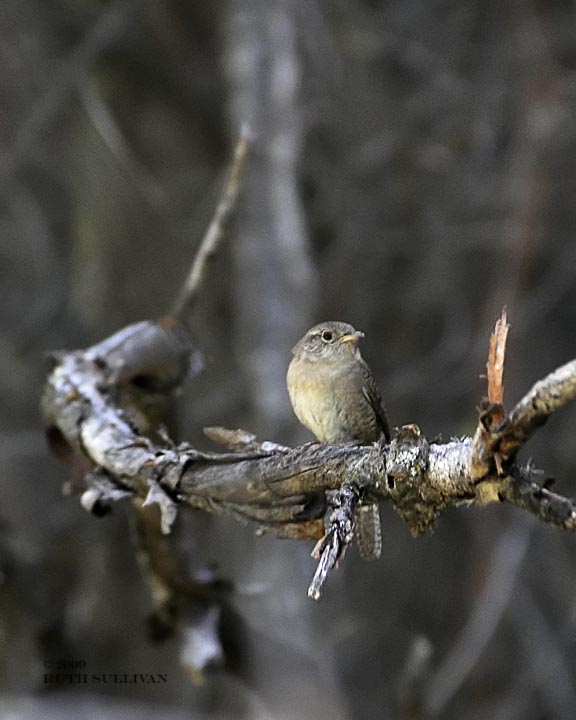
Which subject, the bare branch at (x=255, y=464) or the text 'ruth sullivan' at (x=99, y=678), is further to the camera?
the text 'ruth sullivan' at (x=99, y=678)

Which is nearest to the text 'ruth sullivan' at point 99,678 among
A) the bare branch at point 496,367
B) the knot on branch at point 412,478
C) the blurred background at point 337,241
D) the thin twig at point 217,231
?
the blurred background at point 337,241

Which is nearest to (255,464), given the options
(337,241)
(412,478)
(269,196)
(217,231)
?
(412,478)

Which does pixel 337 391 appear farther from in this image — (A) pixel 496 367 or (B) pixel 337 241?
(B) pixel 337 241

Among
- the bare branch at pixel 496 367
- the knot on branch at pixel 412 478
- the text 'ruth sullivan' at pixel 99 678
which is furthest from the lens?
the text 'ruth sullivan' at pixel 99 678

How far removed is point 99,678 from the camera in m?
3.04

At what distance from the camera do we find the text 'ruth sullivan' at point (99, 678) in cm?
285

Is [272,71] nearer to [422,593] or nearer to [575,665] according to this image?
[422,593]

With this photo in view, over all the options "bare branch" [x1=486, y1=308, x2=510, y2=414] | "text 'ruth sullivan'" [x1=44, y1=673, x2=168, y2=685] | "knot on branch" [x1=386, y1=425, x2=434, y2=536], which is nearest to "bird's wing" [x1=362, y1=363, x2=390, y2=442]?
"knot on branch" [x1=386, y1=425, x2=434, y2=536]

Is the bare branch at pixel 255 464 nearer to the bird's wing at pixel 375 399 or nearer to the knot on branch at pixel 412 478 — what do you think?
the knot on branch at pixel 412 478

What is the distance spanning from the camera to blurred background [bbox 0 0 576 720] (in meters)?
4.20

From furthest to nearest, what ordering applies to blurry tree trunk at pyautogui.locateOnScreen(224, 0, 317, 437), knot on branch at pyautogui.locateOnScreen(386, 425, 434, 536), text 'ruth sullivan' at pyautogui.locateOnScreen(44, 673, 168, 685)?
blurry tree trunk at pyautogui.locateOnScreen(224, 0, 317, 437), text 'ruth sullivan' at pyautogui.locateOnScreen(44, 673, 168, 685), knot on branch at pyautogui.locateOnScreen(386, 425, 434, 536)

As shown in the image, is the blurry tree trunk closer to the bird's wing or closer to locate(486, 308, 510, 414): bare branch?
the bird's wing

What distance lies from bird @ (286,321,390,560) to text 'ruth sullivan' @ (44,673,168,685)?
4.06ft

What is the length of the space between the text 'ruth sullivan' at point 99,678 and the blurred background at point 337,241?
60 centimetres
